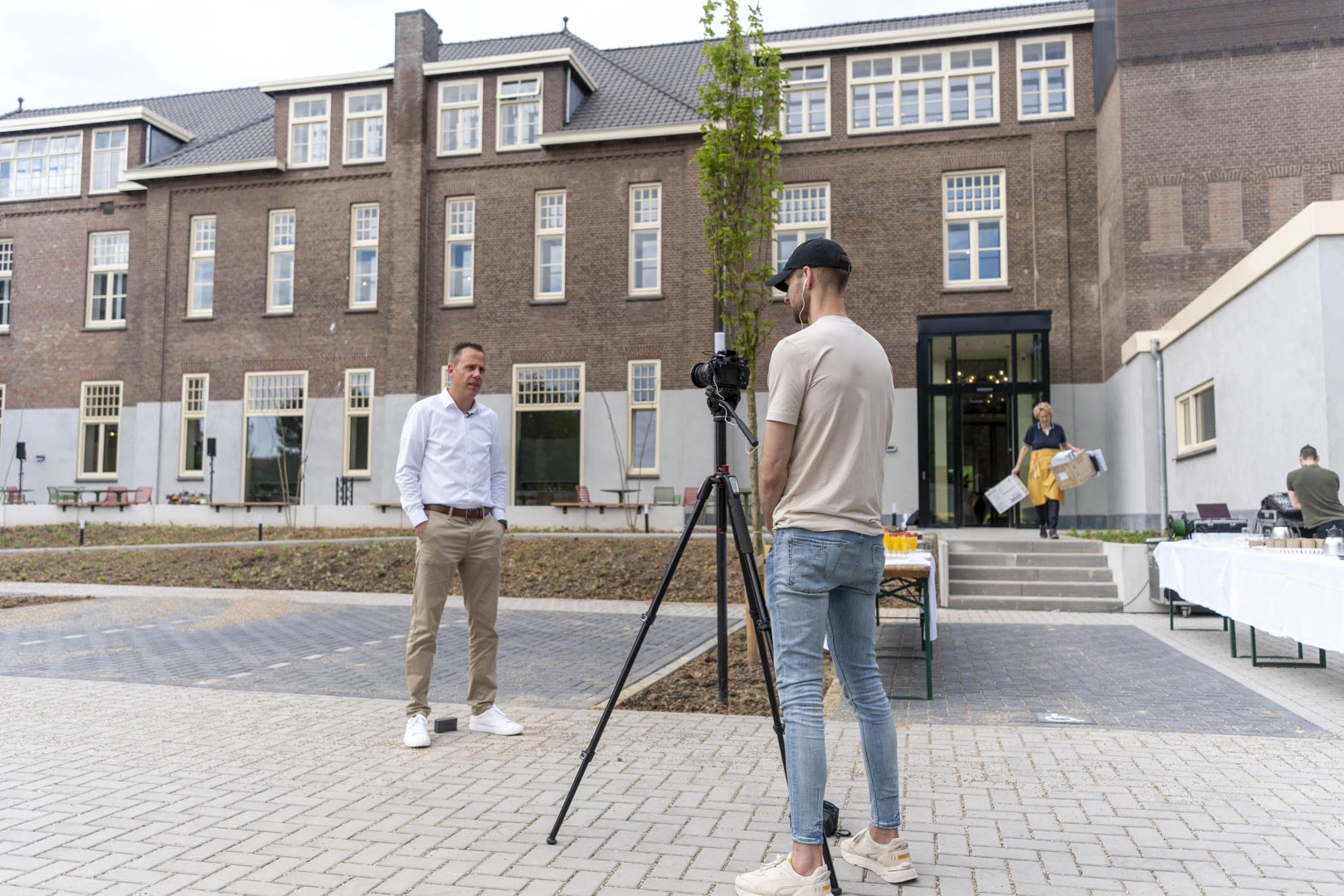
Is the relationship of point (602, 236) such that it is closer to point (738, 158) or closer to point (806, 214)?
point (806, 214)

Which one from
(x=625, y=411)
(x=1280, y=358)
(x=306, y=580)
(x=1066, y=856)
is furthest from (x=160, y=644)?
(x=625, y=411)

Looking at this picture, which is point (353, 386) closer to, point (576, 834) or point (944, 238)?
point (944, 238)

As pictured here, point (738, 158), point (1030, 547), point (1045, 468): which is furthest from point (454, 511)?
point (1045, 468)

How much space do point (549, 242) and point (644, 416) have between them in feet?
16.2

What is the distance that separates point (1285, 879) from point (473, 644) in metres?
4.06

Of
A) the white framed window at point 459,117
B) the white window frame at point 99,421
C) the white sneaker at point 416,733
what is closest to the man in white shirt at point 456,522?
the white sneaker at point 416,733

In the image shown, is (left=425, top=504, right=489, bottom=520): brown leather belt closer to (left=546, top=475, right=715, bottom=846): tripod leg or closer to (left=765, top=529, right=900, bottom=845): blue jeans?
(left=546, top=475, right=715, bottom=846): tripod leg

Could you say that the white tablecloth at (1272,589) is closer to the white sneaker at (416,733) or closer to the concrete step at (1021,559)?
the concrete step at (1021,559)

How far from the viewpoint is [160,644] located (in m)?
9.12

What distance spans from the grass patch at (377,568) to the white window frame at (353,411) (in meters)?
7.02

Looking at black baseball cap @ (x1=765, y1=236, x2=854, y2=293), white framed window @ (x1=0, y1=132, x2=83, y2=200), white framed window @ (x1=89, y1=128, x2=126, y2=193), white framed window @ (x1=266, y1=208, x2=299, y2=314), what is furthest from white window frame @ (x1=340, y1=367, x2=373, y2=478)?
black baseball cap @ (x1=765, y1=236, x2=854, y2=293)

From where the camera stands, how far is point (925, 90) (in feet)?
72.5

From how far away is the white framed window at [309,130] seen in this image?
25.6 metres

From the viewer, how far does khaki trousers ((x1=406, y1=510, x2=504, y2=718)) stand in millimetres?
5578
